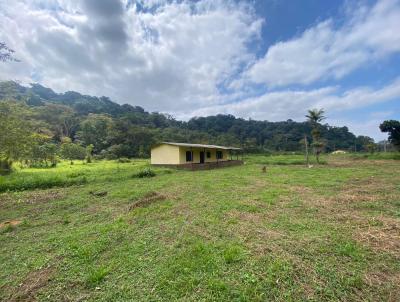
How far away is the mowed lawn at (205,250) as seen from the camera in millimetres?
2740

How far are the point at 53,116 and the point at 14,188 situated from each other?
48.1 meters

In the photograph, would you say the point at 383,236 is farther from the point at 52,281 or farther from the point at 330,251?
the point at 52,281

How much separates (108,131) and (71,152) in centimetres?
1101

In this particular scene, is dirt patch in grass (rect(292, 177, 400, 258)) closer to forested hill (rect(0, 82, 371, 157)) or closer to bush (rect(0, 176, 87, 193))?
bush (rect(0, 176, 87, 193))

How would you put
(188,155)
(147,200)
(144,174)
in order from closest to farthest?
(147,200) < (144,174) < (188,155)

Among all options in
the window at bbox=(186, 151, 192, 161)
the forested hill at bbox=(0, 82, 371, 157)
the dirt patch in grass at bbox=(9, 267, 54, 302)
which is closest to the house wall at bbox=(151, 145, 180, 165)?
the window at bbox=(186, 151, 192, 161)

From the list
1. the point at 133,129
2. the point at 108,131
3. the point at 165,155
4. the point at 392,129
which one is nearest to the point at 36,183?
the point at 165,155

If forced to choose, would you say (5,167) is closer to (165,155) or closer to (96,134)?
(165,155)

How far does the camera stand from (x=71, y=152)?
97.8ft

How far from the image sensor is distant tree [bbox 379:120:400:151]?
28750mm

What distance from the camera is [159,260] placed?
11.4ft

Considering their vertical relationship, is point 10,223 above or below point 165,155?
below

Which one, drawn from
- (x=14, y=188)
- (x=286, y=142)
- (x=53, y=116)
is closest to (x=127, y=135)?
(x=53, y=116)

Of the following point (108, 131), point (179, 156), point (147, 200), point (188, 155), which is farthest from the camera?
point (108, 131)
